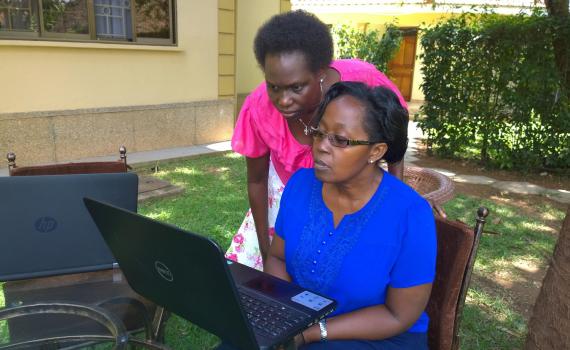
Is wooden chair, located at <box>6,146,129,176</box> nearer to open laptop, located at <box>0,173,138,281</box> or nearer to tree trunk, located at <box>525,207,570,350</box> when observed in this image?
open laptop, located at <box>0,173,138,281</box>

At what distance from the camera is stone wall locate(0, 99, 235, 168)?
18.5 ft

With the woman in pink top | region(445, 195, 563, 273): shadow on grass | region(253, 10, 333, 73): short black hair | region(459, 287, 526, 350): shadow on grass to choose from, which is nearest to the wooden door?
region(445, 195, 563, 273): shadow on grass

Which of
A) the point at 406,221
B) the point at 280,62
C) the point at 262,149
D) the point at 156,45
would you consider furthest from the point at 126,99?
the point at 406,221

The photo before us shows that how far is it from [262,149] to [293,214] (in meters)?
0.56

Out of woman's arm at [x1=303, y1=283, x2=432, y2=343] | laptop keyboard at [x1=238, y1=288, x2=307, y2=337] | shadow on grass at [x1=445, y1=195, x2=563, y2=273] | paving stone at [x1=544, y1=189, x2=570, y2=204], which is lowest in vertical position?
shadow on grass at [x1=445, y1=195, x2=563, y2=273]

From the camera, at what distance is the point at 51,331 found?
163 cm

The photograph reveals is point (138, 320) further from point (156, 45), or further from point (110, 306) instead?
point (156, 45)

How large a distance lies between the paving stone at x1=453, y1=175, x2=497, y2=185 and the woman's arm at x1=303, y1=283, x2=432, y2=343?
509cm

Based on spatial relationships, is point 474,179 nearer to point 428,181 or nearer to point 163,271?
point 428,181

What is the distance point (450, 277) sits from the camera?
1653 mm

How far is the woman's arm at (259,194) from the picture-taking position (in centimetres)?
231

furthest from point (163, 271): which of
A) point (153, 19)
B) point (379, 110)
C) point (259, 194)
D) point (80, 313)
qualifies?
point (153, 19)

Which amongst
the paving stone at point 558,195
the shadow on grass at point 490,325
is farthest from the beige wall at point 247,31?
Answer: the shadow on grass at point 490,325

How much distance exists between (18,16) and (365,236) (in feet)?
18.4
